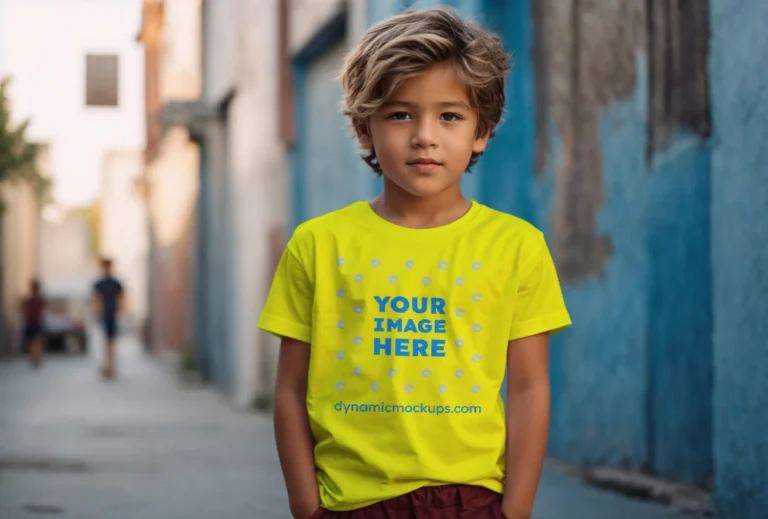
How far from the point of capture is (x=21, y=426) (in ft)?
36.0

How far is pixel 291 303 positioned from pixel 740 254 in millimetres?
2690

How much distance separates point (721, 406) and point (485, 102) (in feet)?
9.00

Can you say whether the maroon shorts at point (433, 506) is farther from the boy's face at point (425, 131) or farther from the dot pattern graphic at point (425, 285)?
the boy's face at point (425, 131)

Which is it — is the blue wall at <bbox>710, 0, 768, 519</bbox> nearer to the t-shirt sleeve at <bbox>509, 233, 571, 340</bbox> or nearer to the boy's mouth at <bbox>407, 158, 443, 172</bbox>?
the t-shirt sleeve at <bbox>509, 233, 571, 340</bbox>

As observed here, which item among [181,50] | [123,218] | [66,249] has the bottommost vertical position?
[66,249]

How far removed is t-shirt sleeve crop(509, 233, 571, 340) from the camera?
2.22m

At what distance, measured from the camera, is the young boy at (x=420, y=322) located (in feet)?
7.07

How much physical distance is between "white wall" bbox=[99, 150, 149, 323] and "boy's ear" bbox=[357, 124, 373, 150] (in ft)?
214

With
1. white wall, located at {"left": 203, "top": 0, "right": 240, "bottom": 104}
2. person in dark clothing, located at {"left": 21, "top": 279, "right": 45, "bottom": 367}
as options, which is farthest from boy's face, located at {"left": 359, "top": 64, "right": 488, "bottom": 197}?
person in dark clothing, located at {"left": 21, "top": 279, "right": 45, "bottom": 367}

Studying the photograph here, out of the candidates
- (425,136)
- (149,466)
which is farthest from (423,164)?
(149,466)

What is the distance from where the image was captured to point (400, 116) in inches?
87.7

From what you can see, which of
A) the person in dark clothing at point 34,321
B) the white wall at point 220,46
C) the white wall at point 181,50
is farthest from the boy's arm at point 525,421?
the person in dark clothing at point 34,321

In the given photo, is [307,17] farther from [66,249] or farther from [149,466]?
[66,249]

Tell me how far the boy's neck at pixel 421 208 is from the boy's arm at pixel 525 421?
0.83 feet
